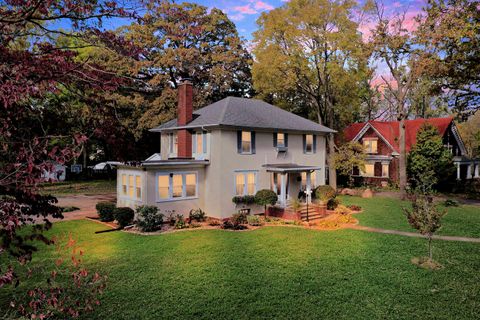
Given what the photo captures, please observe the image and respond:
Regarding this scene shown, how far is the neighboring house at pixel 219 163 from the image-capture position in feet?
63.9

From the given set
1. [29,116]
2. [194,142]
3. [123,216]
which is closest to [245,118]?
[194,142]

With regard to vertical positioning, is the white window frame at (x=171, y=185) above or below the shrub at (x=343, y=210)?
above

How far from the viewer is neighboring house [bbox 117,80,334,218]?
63.9 ft

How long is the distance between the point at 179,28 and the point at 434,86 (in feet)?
Answer: 77.7

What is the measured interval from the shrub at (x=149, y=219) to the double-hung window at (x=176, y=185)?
135 cm

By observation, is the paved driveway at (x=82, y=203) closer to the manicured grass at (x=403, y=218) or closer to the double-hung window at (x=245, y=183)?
the double-hung window at (x=245, y=183)

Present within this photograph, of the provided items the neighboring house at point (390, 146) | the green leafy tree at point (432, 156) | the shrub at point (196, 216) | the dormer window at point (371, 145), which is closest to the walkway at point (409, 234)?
the shrub at point (196, 216)

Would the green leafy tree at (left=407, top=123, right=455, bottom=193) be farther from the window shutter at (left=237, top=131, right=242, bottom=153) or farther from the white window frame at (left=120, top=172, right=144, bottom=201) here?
the white window frame at (left=120, top=172, right=144, bottom=201)

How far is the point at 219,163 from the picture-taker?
790 inches

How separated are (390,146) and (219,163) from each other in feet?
84.6

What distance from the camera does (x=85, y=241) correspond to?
15516 millimetres

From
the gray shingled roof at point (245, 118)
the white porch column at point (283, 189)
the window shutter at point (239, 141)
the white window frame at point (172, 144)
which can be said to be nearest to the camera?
the gray shingled roof at point (245, 118)

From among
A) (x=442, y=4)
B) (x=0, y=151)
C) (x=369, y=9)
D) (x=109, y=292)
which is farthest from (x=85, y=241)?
(x=369, y=9)

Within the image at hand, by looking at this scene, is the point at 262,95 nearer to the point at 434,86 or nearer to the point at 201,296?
the point at 434,86
